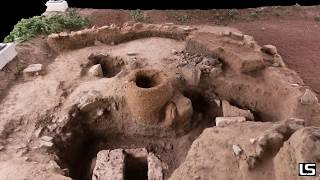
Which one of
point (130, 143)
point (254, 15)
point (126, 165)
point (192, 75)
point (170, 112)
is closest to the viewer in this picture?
point (126, 165)

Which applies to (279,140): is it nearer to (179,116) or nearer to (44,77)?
(179,116)

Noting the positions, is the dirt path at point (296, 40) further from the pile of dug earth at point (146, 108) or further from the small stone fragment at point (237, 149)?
the small stone fragment at point (237, 149)

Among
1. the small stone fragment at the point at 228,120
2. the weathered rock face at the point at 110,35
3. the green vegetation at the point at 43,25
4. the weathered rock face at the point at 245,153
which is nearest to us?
the weathered rock face at the point at 245,153

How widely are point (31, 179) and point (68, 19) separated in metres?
5.90

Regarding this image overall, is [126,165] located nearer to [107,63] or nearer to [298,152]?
[107,63]

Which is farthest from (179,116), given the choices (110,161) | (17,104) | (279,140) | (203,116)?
(17,104)

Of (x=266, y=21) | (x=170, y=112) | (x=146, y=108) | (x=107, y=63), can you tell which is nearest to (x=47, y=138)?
(x=146, y=108)

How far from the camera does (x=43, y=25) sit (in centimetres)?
982

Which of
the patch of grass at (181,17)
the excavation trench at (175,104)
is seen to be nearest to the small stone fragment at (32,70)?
the excavation trench at (175,104)

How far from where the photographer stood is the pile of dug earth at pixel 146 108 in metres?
6.04

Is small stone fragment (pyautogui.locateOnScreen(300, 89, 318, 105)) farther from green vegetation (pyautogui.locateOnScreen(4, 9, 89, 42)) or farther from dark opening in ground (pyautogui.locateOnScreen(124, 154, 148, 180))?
green vegetation (pyautogui.locateOnScreen(4, 9, 89, 42))

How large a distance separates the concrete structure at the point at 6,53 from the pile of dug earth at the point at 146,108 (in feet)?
1.85

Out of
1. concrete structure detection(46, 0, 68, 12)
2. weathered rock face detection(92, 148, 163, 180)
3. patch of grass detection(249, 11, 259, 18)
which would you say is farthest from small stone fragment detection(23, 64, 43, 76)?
patch of grass detection(249, 11, 259, 18)

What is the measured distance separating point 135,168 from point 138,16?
5.44 meters
